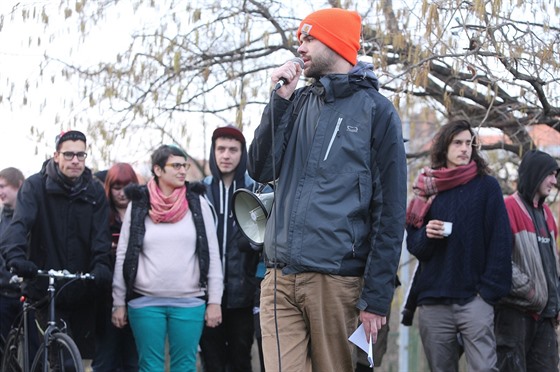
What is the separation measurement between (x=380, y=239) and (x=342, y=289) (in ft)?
0.97

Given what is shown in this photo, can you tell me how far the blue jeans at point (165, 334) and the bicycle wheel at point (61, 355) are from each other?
23.4 inches

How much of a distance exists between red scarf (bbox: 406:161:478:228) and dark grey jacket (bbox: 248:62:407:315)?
7.42 ft

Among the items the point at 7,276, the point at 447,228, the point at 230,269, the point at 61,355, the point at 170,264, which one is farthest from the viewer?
the point at 7,276

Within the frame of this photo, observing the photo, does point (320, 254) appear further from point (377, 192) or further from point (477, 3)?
point (477, 3)

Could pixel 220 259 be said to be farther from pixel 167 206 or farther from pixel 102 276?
pixel 102 276

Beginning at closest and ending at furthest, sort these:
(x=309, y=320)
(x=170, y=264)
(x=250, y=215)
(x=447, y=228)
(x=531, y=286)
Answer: (x=309, y=320) → (x=250, y=215) → (x=447, y=228) → (x=531, y=286) → (x=170, y=264)

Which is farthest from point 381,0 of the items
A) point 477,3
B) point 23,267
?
point 23,267

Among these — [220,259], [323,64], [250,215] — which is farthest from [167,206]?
[323,64]

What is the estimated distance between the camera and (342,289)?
4.69 metres

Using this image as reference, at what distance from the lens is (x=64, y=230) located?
294 inches

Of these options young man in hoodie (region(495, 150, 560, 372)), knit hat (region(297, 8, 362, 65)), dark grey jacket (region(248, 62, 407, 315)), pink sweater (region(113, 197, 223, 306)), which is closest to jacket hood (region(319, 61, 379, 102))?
dark grey jacket (region(248, 62, 407, 315))

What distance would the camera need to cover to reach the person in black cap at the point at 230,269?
783 cm

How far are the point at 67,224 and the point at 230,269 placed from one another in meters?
1.32

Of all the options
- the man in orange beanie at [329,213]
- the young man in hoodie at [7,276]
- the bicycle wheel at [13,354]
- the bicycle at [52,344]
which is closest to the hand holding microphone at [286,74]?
the man in orange beanie at [329,213]
